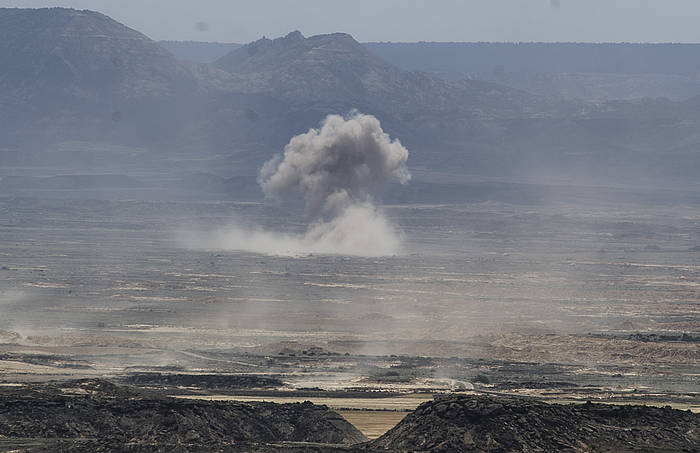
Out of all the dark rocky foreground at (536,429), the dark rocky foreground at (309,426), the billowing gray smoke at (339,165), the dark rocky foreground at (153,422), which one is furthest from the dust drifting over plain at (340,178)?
the dark rocky foreground at (536,429)

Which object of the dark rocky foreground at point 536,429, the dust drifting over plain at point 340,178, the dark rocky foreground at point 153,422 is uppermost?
the dust drifting over plain at point 340,178

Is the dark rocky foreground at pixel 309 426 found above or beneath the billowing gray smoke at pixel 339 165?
beneath

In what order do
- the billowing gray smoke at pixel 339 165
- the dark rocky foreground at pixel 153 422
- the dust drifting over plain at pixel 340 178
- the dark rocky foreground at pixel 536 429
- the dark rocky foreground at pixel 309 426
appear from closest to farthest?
the dark rocky foreground at pixel 536 429 < the dark rocky foreground at pixel 309 426 < the dark rocky foreground at pixel 153 422 < the billowing gray smoke at pixel 339 165 < the dust drifting over plain at pixel 340 178

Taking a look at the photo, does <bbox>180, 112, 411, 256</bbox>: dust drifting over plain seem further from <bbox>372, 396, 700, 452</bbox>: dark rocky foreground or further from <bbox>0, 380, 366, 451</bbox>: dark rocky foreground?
<bbox>372, 396, 700, 452</bbox>: dark rocky foreground

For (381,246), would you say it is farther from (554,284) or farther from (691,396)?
(691,396)

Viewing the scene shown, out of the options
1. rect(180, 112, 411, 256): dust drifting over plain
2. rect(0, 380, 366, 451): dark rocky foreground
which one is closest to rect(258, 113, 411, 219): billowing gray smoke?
rect(180, 112, 411, 256): dust drifting over plain

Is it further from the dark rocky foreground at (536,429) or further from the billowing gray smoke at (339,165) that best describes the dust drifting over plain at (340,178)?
the dark rocky foreground at (536,429)

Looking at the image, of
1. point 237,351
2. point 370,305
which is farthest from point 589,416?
point 370,305
